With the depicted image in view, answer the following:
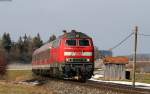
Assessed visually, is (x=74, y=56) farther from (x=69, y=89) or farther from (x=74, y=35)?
(x=69, y=89)

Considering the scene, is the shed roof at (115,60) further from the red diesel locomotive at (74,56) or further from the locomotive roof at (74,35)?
the locomotive roof at (74,35)

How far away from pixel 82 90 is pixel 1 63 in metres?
51.1

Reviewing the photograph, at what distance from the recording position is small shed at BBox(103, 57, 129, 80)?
69.7 meters

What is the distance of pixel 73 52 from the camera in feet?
137

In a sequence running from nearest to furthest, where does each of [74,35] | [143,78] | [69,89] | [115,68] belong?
1. [69,89]
2. [74,35]
3. [115,68]
4. [143,78]

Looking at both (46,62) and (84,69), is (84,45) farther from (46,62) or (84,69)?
(46,62)

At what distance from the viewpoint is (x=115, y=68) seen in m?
70.3

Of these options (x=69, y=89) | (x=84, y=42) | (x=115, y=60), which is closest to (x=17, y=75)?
(x=115, y=60)

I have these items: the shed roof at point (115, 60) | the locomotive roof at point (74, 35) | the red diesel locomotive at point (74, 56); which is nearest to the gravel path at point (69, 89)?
the red diesel locomotive at point (74, 56)

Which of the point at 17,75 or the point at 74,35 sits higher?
the point at 74,35

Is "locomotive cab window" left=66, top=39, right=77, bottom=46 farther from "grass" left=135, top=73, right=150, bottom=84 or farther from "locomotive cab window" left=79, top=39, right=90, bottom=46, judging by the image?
"grass" left=135, top=73, right=150, bottom=84

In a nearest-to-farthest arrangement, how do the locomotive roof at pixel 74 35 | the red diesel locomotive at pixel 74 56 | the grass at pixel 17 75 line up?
the red diesel locomotive at pixel 74 56 < the locomotive roof at pixel 74 35 < the grass at pixel 17 75

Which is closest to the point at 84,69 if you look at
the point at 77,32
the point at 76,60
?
the point at 76,60

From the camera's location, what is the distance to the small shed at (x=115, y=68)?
6970 cm
